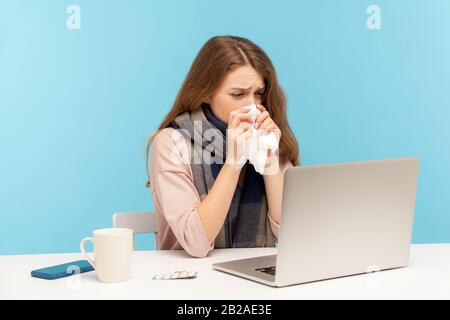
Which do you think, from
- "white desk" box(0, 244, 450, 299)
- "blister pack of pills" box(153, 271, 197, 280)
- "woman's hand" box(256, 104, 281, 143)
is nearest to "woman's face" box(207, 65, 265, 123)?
"woman's hand" box(256, 104, 281, 143)

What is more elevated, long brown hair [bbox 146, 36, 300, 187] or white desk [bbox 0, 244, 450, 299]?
long brown hair [bbox 146, 36, 300, 187]

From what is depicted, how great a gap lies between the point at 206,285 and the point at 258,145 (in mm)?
600

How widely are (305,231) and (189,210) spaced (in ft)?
1.71

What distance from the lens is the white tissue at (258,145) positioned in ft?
6.28

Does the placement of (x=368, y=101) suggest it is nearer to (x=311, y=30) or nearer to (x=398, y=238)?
(x=311, y=30)

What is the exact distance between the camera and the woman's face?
2.05 m

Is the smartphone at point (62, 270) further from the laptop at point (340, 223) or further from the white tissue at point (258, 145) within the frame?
the white tissue at point (258, 145)

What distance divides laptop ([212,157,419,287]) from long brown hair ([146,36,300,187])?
25.6 inches

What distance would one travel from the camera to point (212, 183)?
209 cm

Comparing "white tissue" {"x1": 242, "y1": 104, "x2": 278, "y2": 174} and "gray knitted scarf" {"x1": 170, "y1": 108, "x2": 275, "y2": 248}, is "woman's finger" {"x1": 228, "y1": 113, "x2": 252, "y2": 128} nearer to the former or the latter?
"white tissue" {"x1": 242, "y1": 104, "x2": 278, "y2": 174}

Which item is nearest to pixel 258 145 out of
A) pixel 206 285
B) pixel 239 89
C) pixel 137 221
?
pixel 239 89

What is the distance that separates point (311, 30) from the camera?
3.22 meters

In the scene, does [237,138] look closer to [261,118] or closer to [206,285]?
[261,118]

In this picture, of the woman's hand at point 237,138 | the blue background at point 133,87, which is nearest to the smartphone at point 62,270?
the woman's hand at point 237,138
